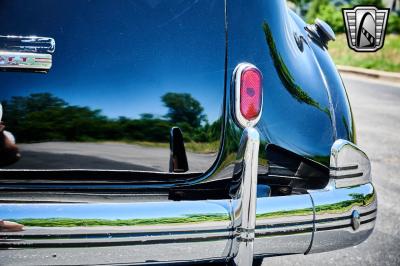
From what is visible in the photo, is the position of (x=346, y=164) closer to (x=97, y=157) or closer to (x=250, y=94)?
(x=250, y=94)

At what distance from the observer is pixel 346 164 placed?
6.62ft

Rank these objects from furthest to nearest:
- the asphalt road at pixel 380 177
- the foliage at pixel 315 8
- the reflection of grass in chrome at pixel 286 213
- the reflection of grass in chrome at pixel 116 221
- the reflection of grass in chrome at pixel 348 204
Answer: the foliage at pixel 315 8
the asphalt road at pixel 380 177
the reflection of grass in chrome at pixel 348 204
the reflection of grass in chrome at pixel 286 213
the reflection of grass in chrome at pixel 116 221

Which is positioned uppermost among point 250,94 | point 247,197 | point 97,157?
point 250,94

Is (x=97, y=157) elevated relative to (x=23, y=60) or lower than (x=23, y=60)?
lower

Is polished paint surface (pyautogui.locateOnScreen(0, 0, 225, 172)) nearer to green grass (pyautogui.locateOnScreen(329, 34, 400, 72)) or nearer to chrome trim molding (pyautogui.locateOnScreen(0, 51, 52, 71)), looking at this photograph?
chrome trim molding (pyautogui.locateOnScreen(0, 51, 52, 71))

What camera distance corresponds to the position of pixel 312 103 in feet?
6.86

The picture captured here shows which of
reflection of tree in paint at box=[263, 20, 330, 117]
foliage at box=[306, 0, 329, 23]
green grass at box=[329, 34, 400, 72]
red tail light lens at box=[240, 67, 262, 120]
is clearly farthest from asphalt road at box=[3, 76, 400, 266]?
foliage at box=[306, 0, 329, 23]

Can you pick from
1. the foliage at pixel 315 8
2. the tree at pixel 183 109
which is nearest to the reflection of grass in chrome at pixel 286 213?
the tree at pixel 183 109

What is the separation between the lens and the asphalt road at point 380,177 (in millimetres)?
3092

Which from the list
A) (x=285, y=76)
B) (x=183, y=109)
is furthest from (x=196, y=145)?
(x=285, y=76)

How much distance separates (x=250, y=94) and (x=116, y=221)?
0.59 metres

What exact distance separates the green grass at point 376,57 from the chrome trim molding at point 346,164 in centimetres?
1391

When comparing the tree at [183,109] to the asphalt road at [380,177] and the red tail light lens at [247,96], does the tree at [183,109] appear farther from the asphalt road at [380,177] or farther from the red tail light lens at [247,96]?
the asphalt road at [380,177]

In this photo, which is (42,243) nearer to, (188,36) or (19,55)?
(19,55)
